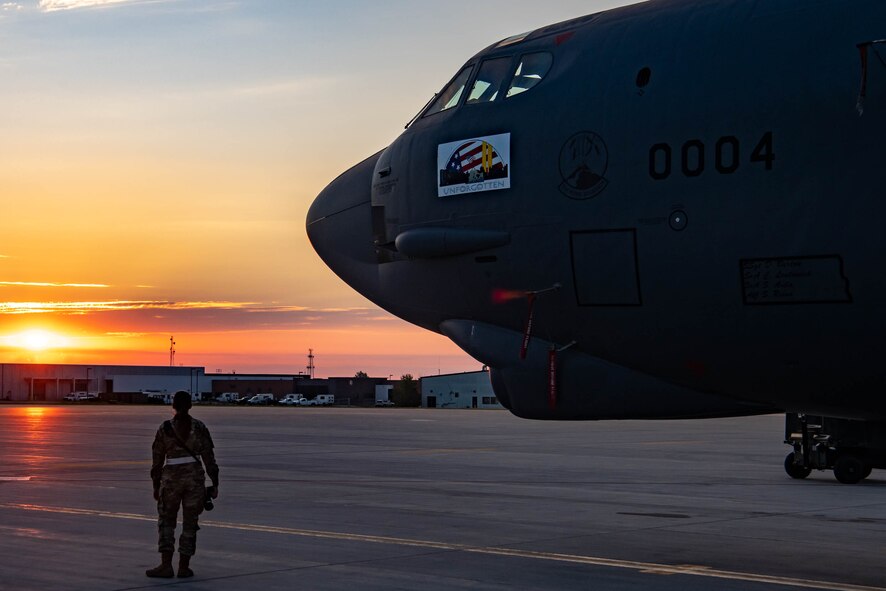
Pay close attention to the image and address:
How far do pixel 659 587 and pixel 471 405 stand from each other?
448 ft

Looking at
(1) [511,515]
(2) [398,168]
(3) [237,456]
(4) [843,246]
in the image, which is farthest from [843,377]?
(3) [237,456]

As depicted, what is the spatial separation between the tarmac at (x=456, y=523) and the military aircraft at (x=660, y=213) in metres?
3.15

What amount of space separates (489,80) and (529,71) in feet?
1.82

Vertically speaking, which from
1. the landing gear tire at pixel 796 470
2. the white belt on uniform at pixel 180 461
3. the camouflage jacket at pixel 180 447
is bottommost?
the landing gear tire at pixel 796 470

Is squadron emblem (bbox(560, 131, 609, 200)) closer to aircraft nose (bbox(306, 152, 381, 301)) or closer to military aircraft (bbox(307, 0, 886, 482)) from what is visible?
military aircraft (bbox(307, 0, 886, 482))

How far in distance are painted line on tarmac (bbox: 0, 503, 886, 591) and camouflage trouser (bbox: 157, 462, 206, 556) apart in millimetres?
3577

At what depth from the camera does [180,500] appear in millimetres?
13570

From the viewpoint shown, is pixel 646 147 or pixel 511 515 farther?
pixel 511 515

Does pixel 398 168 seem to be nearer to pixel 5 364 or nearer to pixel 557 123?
pixel 557 123

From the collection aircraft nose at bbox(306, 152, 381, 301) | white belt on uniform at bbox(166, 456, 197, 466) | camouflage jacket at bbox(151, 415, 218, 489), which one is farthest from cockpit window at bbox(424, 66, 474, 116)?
white belt on uniform at bbox(166, 456, 197, 466)

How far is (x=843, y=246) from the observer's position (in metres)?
9.38

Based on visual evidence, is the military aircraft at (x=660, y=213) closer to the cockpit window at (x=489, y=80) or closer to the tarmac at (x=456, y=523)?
the cockpit window at (x=489, y=80)

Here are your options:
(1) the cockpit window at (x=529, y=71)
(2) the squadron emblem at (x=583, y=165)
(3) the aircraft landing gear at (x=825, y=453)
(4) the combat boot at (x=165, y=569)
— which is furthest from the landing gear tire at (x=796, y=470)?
(2) the squadron emblem at (x=583, y=165)

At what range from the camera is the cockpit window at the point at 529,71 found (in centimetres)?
1165
